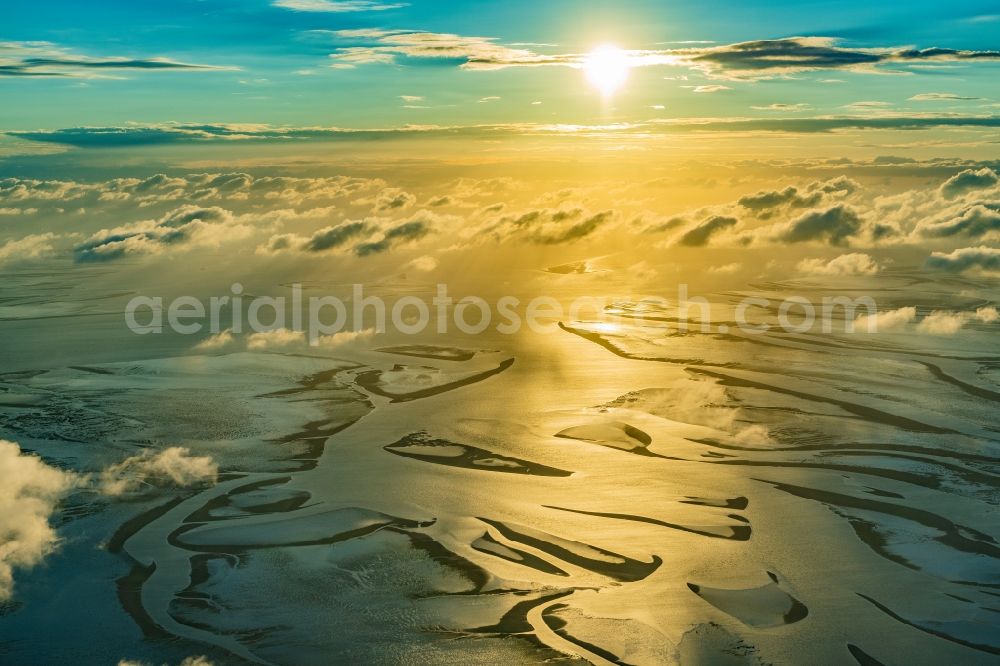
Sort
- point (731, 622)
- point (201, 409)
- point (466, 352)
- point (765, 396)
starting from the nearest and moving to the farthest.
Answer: point (731, 622), point (201, 409), point (765, 396), point (466, 352)

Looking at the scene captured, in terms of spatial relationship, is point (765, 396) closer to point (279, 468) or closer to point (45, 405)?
point (279, 468)

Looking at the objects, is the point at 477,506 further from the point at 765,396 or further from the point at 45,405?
the point at 45,405

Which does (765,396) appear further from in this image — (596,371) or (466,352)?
(466,352)

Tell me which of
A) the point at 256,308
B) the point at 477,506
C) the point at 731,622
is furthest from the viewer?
the point at 256,308

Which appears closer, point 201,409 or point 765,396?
point 201,409

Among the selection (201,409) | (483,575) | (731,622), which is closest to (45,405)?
(201,409)

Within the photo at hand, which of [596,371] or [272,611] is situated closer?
[272,611]

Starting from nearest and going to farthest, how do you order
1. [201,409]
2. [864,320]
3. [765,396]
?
[201,409]
[765,396]
[864,320]

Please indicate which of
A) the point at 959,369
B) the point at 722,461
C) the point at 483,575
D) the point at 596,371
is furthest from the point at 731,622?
the point at 959,369

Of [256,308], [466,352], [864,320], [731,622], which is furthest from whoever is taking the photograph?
[256,308]
